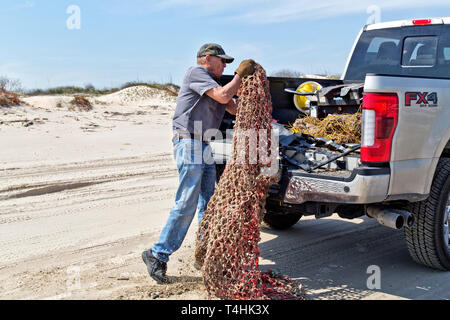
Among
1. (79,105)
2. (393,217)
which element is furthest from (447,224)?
(79,105)

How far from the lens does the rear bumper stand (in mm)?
4082

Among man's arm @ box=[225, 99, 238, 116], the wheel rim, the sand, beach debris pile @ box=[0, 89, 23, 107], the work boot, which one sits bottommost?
the sand

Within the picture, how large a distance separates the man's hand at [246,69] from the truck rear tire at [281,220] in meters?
2.33

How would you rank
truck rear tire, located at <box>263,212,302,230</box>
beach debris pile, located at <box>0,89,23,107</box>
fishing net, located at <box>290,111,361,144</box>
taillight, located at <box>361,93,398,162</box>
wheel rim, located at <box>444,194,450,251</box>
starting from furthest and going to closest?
beach debris pile, located at <box>0,89,23,107</box>, truck rear tire, located at <box>263,212,302,230</box>, fishing net, located at <box>290,111,361,144</box>, wheel rim, located at <box>444,194,450,251</box>, taillight, located at <box>361,93,398,162</box>

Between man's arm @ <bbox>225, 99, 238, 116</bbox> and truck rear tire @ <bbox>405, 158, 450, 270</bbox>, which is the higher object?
man's arm @ <bbox>225, 99, 238, 116</bbox>

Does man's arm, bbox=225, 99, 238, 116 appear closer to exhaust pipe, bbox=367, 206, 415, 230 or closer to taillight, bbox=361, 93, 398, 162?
taillight, bbox=361, 93, 398, 162

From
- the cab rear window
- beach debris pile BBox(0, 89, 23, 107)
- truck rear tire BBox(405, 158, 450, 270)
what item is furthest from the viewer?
beach debris pile BBox(0, 89, 23, 107)

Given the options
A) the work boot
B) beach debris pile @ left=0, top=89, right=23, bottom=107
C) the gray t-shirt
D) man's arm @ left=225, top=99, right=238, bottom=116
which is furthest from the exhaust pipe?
beach debris pile @ left=0, top=89, right=23, bottom=107

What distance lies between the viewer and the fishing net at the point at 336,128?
4988 millimetres

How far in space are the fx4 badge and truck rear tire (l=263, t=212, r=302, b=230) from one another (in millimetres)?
2309

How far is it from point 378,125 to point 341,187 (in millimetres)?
573

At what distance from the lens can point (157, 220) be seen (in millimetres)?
6582

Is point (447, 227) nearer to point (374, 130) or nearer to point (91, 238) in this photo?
point (374, 130)

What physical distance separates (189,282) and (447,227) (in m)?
2.43
